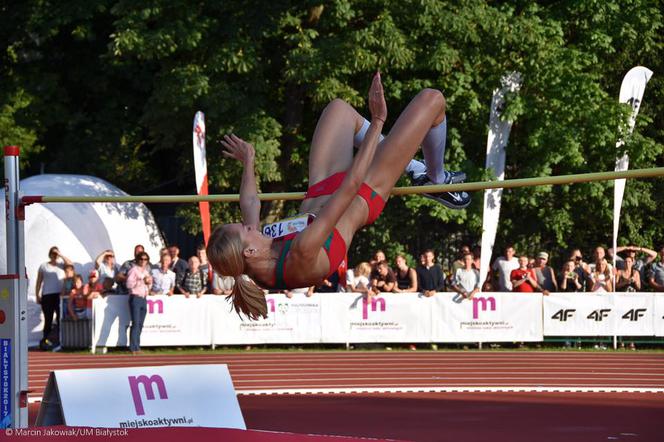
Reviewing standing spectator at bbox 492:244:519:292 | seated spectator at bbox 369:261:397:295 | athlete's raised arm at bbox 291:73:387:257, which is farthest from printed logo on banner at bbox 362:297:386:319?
athlete's raised arm at bbox 291:73:387:257

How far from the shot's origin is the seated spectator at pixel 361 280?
14.6 meters

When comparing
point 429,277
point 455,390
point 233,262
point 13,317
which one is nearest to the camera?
point 233,262

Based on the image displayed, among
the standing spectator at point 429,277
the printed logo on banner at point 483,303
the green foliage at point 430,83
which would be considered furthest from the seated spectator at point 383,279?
the green foliage at point 430,83

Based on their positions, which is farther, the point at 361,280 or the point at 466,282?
the point at 361,280

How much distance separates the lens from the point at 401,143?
5367mm

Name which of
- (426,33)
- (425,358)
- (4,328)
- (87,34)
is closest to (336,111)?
(4,328)

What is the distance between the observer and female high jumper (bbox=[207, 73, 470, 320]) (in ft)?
16.6

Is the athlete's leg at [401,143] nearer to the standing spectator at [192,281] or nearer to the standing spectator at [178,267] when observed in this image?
the standing spectator at [192,281]

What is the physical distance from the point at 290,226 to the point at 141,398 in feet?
8.99

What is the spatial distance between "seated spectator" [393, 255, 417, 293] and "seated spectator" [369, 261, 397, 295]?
3.0 inches

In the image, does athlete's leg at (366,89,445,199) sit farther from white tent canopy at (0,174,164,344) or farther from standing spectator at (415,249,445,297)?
white tent canopy at (0,174,164,344)

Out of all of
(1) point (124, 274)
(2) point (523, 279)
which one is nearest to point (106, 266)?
(1) point (124, 274)

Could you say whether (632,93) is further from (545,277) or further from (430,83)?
(545,277)

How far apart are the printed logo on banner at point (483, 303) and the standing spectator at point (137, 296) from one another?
155 inches
